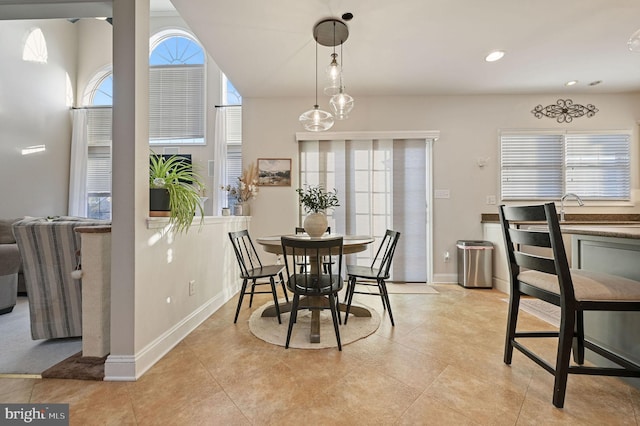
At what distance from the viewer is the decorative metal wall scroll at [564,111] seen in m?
3.87

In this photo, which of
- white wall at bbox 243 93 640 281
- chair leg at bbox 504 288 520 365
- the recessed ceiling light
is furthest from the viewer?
white wall at bbox 243 93 640 281

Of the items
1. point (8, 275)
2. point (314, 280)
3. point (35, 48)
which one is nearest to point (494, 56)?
point (314, 280)

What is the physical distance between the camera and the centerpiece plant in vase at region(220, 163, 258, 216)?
12.4 ft

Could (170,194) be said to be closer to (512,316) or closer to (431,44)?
(512,316)

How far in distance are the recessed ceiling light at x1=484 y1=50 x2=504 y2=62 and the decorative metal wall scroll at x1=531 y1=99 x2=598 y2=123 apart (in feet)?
4.92

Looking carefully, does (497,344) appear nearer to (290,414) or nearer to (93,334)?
(290,414)

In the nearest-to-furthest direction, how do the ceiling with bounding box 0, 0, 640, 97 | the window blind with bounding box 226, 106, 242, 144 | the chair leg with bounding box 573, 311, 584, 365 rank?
the chair leg with bounding box 573, 311, 584, 365 < the ceiling with bounding box 0, 0, 640, 97 < the window blind with bounding box 226, 106, 242, 144

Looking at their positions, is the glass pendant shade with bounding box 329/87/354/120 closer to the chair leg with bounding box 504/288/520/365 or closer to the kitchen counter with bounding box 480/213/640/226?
the chair leg with bounding box 504/288/520/365

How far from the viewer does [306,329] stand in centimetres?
229

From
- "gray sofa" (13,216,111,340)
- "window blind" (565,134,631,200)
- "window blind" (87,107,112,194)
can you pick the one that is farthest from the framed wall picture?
"window blind" (565,134,631,200)

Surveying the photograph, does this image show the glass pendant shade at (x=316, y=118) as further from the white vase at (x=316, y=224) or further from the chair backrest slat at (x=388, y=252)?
the chair backrest slat at (x=388, y=252)

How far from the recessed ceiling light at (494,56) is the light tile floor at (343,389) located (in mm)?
2890

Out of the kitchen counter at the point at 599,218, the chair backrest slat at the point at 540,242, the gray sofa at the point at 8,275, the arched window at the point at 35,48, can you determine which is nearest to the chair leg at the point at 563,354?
the chair backrest slat at the point at 540,242

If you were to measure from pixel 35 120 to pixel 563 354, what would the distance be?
6.96m
